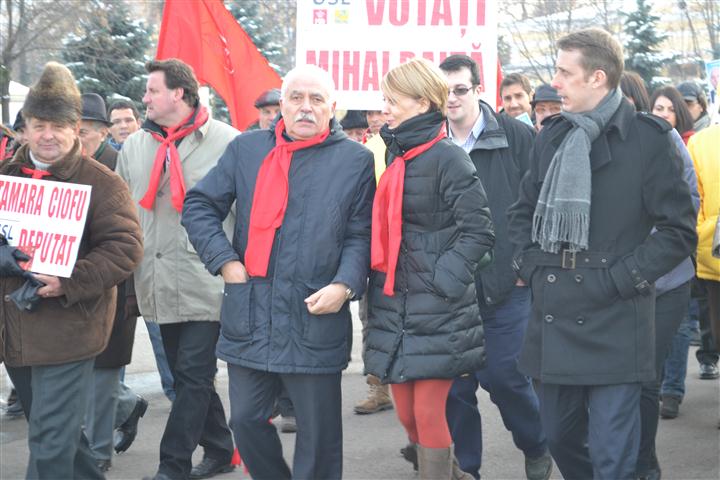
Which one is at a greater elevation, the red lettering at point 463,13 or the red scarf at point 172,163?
the red lettering at point 463,13

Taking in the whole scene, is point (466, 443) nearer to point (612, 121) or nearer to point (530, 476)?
point (530, 476)

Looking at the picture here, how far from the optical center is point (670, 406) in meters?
7.89

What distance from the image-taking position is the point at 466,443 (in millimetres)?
6090

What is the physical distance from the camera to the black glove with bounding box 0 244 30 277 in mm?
5047

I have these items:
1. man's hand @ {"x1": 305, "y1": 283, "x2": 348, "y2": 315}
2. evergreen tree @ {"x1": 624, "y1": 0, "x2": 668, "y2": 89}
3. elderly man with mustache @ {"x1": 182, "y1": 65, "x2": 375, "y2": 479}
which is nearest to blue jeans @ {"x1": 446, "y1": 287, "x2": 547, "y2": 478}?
elderly man with mustache @ {"x1": 182, "y1": 65, "x2": 375, "y2": 479}

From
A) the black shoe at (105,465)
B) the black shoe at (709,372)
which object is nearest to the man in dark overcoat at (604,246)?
the black shoe at (105,465)

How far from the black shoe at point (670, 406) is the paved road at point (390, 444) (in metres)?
0.06

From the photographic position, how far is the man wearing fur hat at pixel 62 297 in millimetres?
5082

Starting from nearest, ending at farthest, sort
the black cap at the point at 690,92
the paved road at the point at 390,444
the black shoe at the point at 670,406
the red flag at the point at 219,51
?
the paved road at the point at 390,444, the black shoe at the point at 670,406, the red flag at the point at 219,51, the black cap at the point at 690,92

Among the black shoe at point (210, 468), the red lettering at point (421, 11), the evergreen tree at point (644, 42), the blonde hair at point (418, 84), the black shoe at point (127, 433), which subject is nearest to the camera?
the blonde hair at point (418, 84)

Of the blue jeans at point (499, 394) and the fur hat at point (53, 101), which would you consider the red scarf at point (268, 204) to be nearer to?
the fur hat at point (53, 101)

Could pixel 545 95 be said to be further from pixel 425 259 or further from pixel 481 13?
pixel 425 259

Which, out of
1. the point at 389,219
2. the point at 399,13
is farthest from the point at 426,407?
the point at 399,13

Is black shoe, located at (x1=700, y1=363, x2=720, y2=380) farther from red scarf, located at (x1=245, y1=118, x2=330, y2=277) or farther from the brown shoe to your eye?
red scarf, located at (x1=245, y1=118, x2=330, y2=277)
